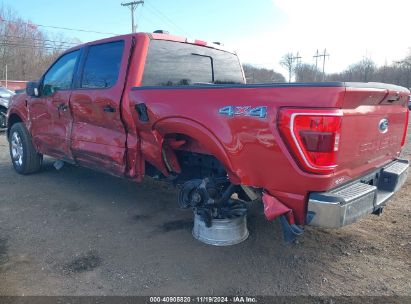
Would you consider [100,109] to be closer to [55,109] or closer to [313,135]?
[55,109]

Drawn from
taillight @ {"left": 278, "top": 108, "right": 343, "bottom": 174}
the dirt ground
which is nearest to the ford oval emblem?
taillight @ {"left": 278, "top": 108, "right": 343, "bottom": 174}

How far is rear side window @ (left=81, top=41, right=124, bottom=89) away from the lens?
407 cm

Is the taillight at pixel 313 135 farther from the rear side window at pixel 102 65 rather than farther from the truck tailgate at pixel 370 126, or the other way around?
the rear side window at pixel 102 65

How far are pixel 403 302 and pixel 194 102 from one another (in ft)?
7.38

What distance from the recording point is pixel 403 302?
8.95ft

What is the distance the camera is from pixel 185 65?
437 cm

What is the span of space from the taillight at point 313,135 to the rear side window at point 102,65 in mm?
2253

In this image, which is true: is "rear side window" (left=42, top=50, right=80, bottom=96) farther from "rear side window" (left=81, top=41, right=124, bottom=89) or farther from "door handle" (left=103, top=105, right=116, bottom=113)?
"door handle" (left=103, top=105, right=116, bottom=113)

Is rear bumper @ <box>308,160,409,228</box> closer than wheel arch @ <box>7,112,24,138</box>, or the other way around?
rear bumper @ <box>308,160,409,228</box>

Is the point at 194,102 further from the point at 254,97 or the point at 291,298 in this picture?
the point at 291,298

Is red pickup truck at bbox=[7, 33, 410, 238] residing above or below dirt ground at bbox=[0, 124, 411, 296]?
above

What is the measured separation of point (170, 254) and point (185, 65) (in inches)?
87.3

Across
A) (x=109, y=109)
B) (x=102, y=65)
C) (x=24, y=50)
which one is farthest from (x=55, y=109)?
(x=24, y=50)

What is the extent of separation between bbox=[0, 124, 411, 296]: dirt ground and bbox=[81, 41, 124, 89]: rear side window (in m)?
1.61
